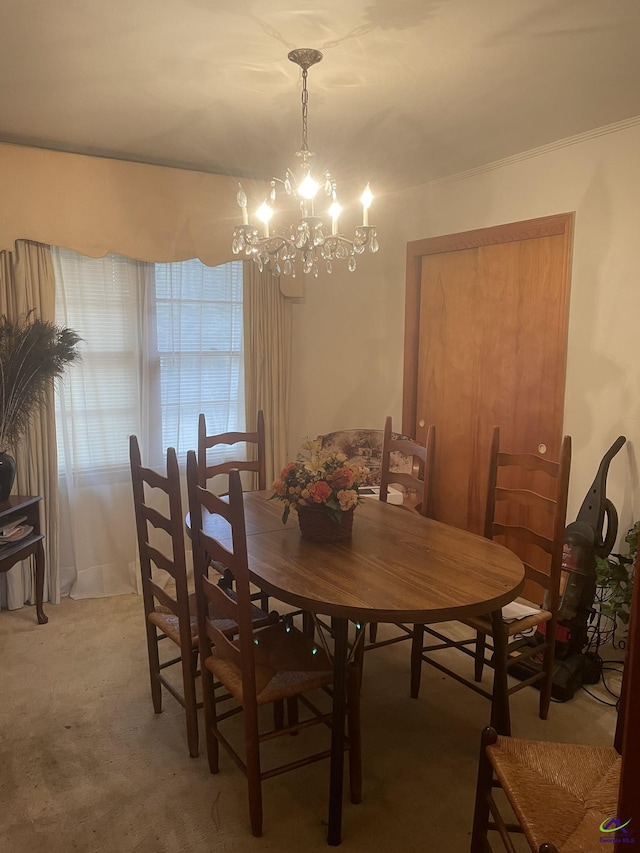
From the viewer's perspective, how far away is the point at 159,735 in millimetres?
2439

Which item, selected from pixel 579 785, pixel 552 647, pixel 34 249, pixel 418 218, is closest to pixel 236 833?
pixel 579 785

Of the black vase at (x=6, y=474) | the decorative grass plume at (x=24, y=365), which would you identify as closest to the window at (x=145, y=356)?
the decorative grass plume at (x=24, y=365)

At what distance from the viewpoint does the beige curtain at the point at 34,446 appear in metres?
3.36

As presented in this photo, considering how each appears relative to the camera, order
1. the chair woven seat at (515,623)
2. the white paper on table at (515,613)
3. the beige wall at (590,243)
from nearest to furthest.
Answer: the chair woven seat at (515,623), the white paper on table at (515,613), the beige wall at (590,243)

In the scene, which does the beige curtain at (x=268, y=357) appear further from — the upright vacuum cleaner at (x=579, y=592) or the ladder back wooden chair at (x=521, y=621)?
the upright vacuum cleaner at (x=579, y=592)

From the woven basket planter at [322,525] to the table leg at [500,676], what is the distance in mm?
626

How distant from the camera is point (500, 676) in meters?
2.19

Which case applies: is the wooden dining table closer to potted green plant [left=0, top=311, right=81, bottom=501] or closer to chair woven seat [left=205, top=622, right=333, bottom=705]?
chair woven seat [left=205, top=622, right=333, bottom=705]

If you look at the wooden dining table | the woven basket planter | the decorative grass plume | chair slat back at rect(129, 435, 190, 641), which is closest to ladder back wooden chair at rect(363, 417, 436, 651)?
the wooden dining table

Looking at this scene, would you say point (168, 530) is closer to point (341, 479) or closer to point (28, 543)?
point (341, 479)

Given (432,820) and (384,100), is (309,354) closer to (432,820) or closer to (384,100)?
(384,100)

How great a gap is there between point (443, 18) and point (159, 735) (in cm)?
280

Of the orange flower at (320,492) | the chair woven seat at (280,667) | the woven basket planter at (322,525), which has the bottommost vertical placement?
the chair woven seat at (280,667)

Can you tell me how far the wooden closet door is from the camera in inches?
131
